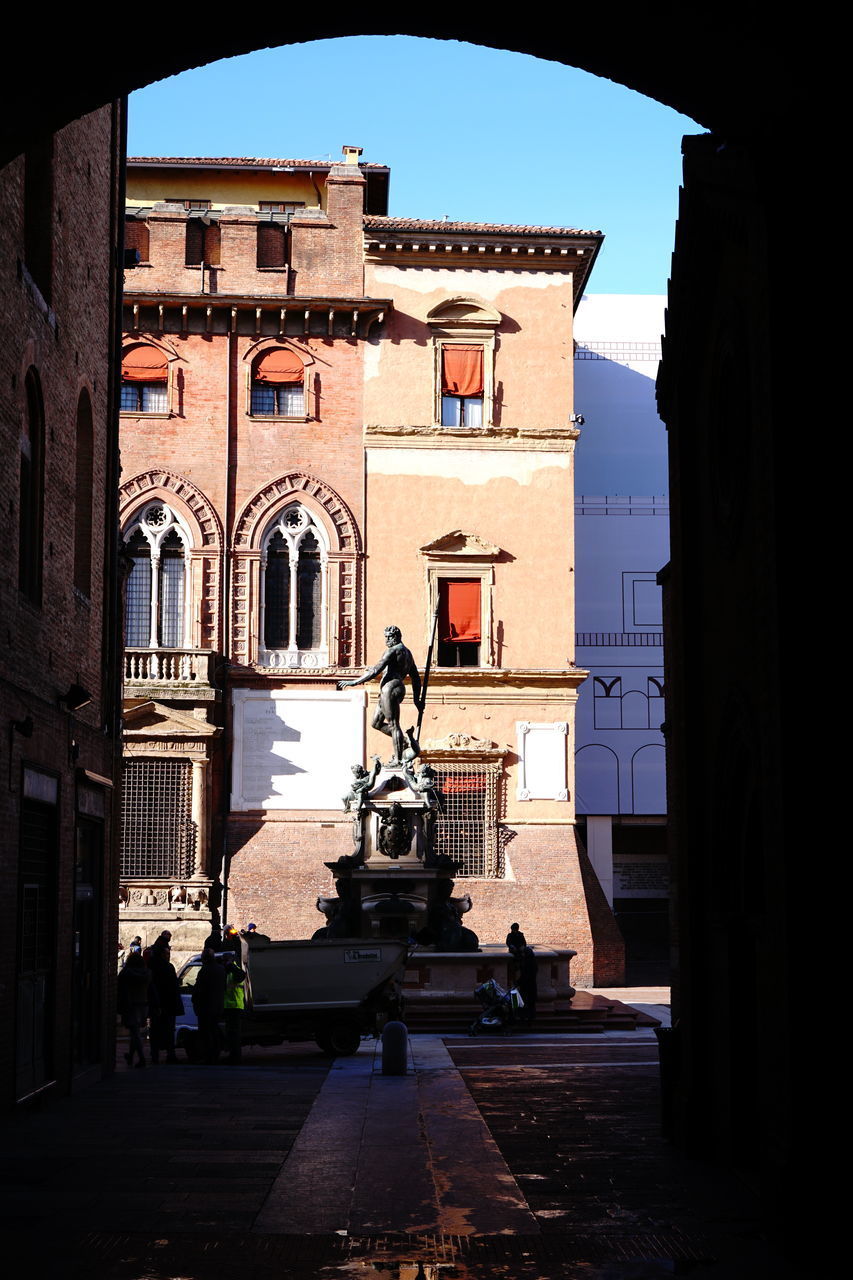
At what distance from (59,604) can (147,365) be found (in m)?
25.6

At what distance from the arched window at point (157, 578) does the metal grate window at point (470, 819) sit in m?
7.58

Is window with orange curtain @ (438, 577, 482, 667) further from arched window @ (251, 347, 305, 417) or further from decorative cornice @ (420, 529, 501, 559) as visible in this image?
arched window @ (251, 347, 305, 417)

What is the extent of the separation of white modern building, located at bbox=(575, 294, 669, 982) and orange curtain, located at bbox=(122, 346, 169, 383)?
592 inches

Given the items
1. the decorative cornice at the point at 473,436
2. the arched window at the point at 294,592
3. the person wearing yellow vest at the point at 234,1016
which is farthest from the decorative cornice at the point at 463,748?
the person wearing yellow vest at the point at 234,1016

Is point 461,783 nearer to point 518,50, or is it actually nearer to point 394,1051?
point 394,1051

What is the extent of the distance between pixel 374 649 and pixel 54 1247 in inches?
1258

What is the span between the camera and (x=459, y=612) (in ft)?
134

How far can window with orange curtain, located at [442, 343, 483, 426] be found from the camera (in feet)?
138

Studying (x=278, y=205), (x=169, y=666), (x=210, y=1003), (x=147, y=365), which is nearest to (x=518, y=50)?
(x=210, y=1003)

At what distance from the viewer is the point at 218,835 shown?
1532 inches

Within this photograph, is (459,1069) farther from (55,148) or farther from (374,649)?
(374,649)

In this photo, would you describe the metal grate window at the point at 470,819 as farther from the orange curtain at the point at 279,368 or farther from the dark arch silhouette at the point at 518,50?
the dark arch silhouette at the point at 518,50

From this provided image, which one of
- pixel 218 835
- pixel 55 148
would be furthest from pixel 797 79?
pixel 218 835

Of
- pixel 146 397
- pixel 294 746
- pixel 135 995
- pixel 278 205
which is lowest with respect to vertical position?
pixel 135 995
